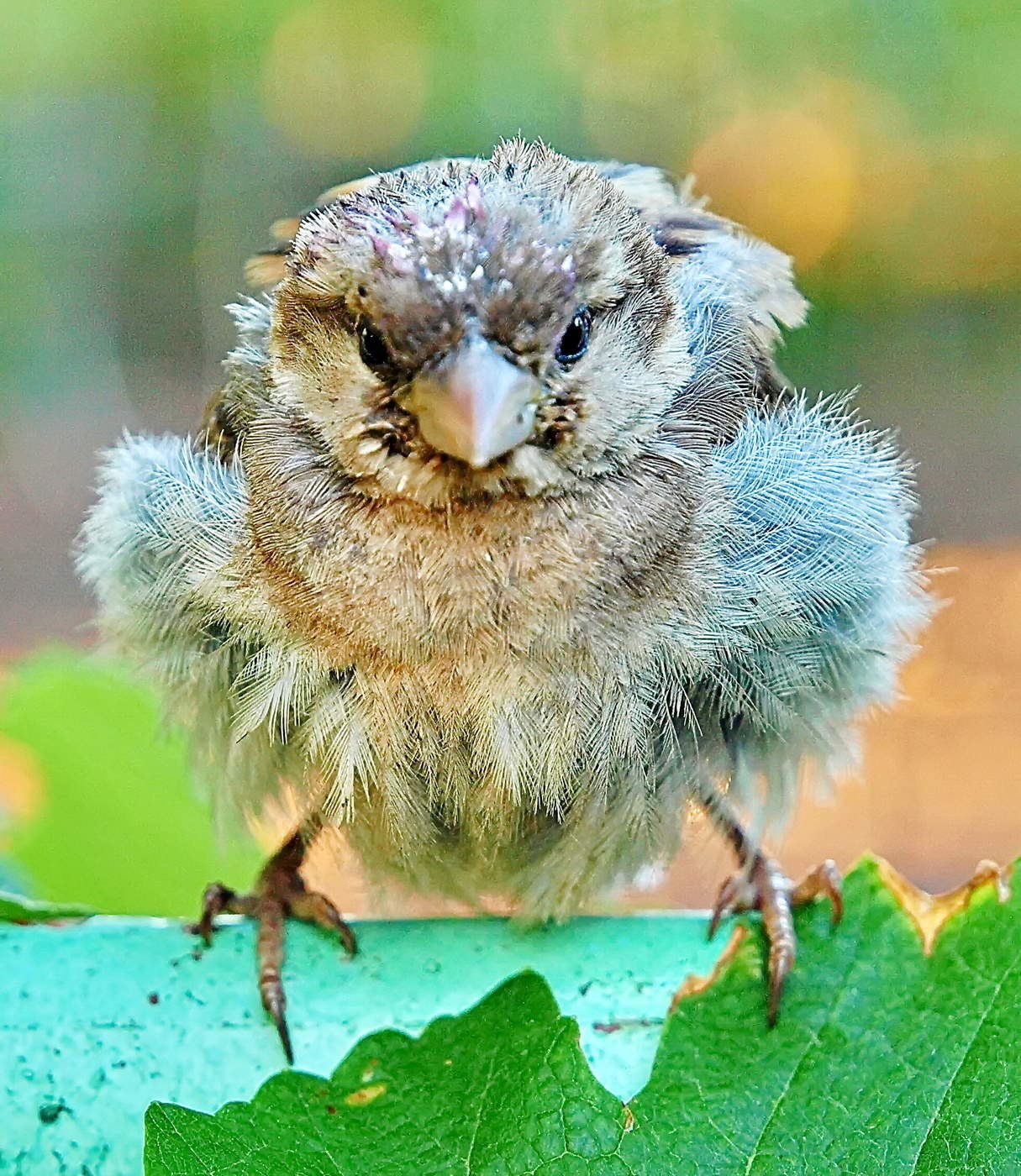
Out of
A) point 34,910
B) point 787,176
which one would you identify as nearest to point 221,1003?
point 34,910

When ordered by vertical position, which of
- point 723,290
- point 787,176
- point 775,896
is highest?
point 787,176

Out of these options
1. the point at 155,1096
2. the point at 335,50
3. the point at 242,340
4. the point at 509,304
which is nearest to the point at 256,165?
the point at 335,50

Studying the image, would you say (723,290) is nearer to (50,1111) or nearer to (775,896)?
(775,896)

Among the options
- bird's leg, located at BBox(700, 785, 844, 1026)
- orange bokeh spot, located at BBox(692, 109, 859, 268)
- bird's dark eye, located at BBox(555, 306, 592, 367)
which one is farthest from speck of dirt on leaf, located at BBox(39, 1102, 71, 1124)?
orange bokeh spot, located at BBox(692, 109, 859, 268)

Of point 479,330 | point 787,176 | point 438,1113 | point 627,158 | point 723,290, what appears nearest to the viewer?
point 438,1113

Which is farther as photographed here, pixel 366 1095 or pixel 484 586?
pixel 484 586

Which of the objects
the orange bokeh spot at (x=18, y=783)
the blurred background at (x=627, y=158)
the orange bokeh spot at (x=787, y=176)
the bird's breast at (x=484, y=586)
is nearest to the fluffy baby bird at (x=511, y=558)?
the bird's breast at (x=484, y=586)

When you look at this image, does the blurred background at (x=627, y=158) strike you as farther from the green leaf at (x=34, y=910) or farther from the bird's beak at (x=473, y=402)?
the green leaf at (x=34, y=910)
